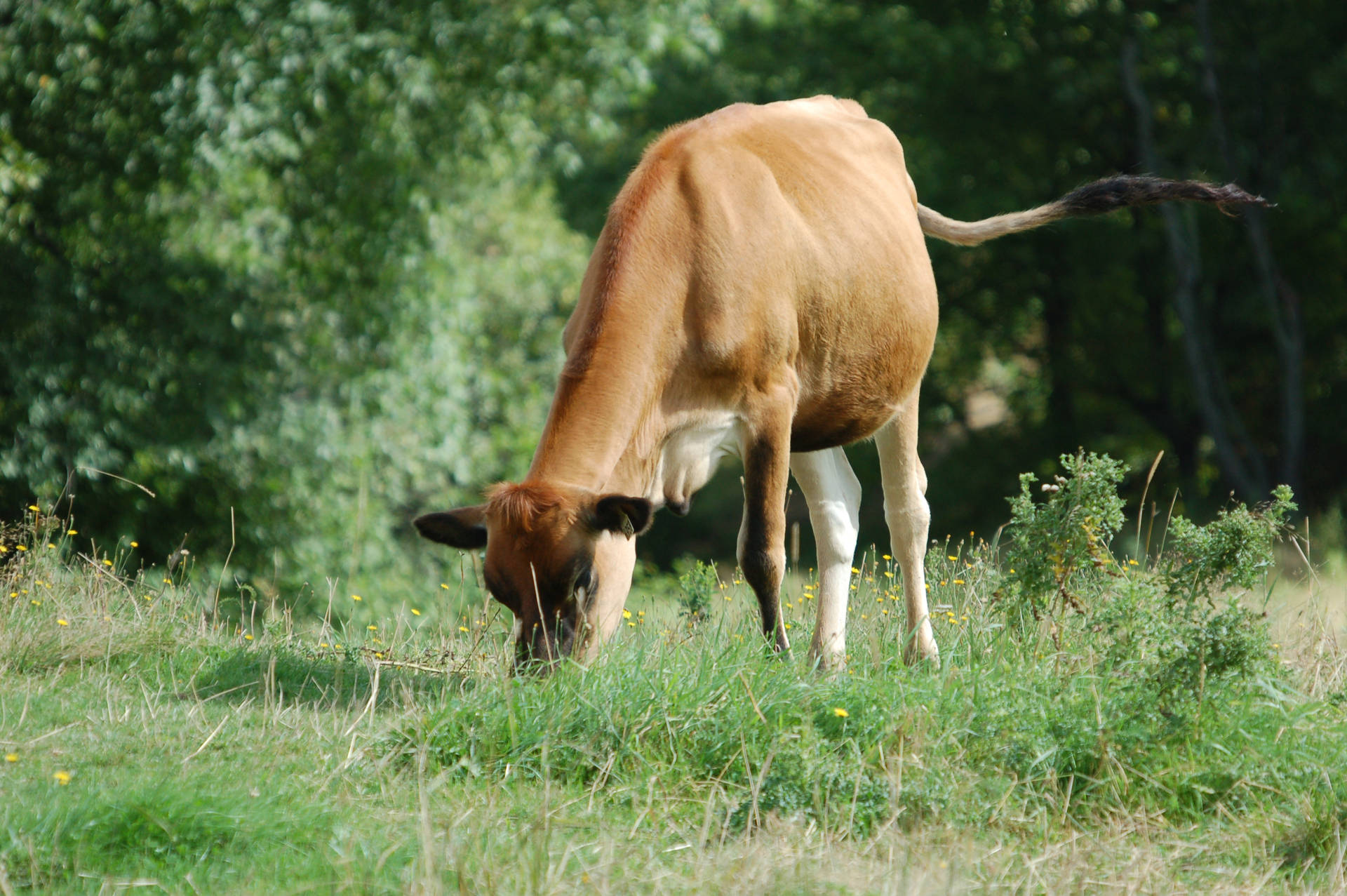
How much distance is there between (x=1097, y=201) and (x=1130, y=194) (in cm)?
16

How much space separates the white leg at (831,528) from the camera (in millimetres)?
5516

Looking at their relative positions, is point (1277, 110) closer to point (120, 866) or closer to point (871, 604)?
point (871, 604)

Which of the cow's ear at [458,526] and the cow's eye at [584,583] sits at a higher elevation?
the cow's ear at [458,526]

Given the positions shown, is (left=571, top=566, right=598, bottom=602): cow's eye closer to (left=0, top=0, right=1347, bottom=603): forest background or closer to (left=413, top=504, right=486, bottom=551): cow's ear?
(left=413, top=504, right=486, bottom=551): cow's ear

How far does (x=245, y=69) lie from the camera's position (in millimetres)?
11195

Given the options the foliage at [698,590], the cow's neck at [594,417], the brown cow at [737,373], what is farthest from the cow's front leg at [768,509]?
the foliage at [698,590]

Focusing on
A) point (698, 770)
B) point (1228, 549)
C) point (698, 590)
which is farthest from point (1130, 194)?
point (698, 770)

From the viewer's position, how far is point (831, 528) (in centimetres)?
584

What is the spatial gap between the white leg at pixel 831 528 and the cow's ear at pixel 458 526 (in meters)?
1.49

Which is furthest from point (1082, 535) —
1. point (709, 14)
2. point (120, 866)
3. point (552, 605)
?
point (709, 14)

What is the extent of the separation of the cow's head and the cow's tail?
3027mm

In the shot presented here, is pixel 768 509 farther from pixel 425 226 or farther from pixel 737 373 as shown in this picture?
pixel 425 226

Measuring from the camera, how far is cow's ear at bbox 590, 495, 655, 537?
13.6 feet

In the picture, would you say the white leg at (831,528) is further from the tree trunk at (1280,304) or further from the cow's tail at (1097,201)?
the tree trunk at (1280,304)
